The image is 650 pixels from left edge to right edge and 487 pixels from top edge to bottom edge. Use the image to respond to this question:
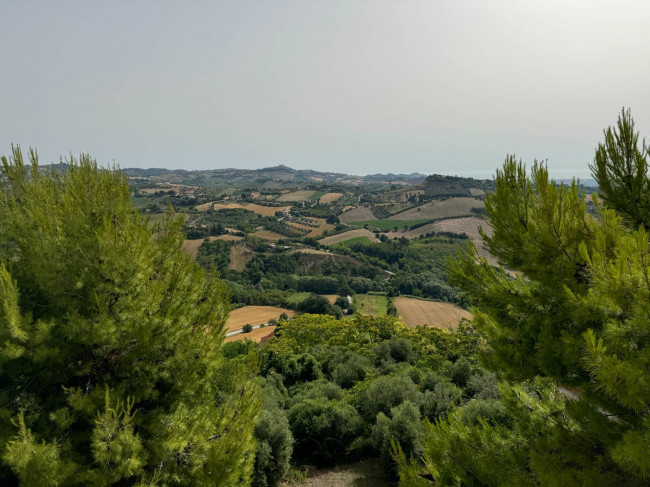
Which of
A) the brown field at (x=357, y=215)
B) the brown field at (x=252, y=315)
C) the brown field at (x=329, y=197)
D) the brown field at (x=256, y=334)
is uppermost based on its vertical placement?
the brown field at (x=329, y=197)

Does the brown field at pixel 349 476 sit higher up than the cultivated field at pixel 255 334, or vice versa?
the brown field at pixel 349 476

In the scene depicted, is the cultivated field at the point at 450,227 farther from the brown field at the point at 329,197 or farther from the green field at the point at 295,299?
the brown field at the point at 329,197

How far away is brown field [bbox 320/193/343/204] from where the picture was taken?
6880 inches

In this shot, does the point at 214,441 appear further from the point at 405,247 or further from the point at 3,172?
the point at 405,247

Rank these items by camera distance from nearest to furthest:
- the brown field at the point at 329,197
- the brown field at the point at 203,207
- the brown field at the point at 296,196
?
the brown field at the point at 203,207
the brown field at the point at 329,197
the brown field at the point at 296,196

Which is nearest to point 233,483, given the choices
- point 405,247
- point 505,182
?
point 505,182

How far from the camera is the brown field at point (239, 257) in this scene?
8496cm

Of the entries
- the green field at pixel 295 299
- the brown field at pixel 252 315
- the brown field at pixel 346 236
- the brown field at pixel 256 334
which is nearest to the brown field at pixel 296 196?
the brown field at pixel 346 236

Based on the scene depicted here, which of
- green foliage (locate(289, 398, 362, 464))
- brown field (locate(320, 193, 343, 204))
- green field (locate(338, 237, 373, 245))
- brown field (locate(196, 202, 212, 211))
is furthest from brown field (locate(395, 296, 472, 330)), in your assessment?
brown field (locate(320, 193, 343, 204))

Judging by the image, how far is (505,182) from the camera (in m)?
5.46

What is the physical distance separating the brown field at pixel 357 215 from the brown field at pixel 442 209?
10.8 metres

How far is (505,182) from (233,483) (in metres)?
7.31

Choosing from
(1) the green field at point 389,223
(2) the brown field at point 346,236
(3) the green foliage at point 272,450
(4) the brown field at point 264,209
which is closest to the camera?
(3) the green foliage at point 272,450

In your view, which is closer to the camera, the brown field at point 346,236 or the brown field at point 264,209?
the brown field at point 346,236
